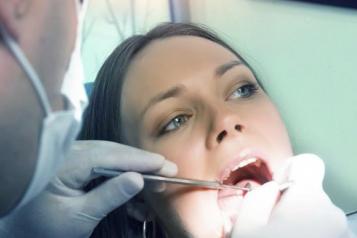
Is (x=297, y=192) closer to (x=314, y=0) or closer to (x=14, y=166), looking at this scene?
(x=14, y=166)

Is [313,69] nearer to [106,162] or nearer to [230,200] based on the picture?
[230,200]

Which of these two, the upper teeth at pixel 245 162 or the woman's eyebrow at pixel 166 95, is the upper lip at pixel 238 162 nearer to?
the upper teeth at pixel 245 162

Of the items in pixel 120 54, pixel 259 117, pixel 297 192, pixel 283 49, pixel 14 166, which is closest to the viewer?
pixel 14 166

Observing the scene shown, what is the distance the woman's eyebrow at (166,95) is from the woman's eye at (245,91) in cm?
12

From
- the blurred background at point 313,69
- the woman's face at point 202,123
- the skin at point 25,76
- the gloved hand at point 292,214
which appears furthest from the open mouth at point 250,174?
the skin at point 25,76

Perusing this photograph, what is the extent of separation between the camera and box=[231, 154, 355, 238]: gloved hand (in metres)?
1.03

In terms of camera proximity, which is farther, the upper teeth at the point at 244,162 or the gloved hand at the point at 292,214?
the upper teeth at the point at 244,162

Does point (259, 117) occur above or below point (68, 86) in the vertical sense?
below

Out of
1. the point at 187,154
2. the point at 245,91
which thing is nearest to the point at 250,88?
the point at 245,91

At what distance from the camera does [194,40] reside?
4.45 feet

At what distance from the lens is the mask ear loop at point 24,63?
58 centimetres

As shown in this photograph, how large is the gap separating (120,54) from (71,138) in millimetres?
682

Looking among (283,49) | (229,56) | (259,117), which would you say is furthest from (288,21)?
(259,117)

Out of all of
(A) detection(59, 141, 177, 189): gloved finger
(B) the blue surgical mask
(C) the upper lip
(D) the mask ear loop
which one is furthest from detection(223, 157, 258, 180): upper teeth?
(D) the mask ear loop
